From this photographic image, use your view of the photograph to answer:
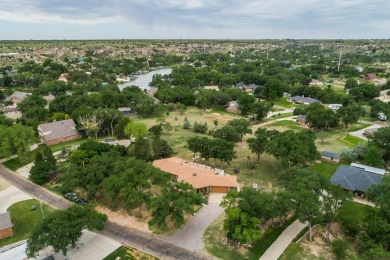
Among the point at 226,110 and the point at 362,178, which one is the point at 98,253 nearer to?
the point at 362,178

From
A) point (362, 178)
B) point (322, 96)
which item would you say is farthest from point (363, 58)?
point (362, 178)

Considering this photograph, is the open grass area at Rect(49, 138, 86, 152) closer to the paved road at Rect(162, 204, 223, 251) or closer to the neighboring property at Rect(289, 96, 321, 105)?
the paved road at Rect(162, 204, 223, 251)

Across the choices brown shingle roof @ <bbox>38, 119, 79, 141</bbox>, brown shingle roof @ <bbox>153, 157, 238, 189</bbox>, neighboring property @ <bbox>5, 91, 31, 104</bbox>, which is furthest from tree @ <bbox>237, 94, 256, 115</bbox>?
neighboring property @ <bbox>5, 91, 31, 104</bbox>

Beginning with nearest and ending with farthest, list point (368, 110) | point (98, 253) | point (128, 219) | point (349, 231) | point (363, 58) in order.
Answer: point (98, 253), point (349, 231), point (128, 219), point (368, 110), point (363, 58)

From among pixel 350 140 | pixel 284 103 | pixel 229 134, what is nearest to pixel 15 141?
pixel 229 134

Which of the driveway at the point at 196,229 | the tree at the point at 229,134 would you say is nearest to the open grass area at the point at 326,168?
the tree at the point at 229,134

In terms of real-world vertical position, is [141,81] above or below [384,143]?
below

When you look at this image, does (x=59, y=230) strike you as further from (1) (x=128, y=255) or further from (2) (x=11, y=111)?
(2) (x=11, y=111)

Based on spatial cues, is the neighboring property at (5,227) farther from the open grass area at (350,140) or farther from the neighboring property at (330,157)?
the open grass area at (350,140)
